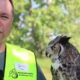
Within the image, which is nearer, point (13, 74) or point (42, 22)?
point (13, 74)

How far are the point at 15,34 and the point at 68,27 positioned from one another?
1.33m

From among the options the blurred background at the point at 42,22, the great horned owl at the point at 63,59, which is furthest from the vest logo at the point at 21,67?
the blurred background at the point at 42,22

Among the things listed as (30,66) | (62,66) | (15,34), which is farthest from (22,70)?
(15,34)

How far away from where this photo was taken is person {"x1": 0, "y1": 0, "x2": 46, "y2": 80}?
6.92 feet

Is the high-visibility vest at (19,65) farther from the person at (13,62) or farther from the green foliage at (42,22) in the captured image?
the green foliage at (42,22)

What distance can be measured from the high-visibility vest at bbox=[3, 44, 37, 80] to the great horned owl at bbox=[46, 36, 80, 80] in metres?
0.17

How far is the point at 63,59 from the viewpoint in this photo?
8.20 ft

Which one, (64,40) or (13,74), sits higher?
(64,40)

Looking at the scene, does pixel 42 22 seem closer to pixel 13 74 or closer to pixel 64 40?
pixel 64 40

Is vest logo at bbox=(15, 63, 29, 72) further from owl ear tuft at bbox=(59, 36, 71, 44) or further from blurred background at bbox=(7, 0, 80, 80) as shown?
blurred background at bbox=(7, 0, 80, 80)

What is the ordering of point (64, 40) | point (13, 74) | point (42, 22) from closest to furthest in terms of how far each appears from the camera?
1. point (13, 74)
2. point (64, 40)
3. point (42, 22)

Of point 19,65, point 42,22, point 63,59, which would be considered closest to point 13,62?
point 19,65

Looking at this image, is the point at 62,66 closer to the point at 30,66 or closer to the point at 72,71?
the point at 72,71

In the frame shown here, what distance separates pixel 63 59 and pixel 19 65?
1.19ft
